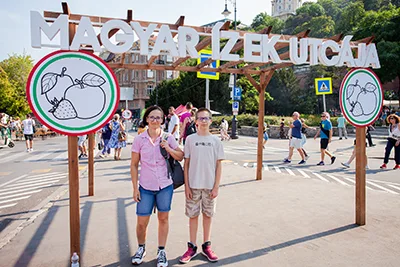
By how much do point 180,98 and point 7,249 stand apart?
45.9 meters

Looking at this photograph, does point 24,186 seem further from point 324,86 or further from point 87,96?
point 324,86

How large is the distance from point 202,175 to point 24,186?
21.2 feet

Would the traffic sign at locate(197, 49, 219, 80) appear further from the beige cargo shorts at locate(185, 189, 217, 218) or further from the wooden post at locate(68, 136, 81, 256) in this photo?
the wooden post at locate(68, 136, 81, 256)

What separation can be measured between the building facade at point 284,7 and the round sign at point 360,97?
137559 millimetres

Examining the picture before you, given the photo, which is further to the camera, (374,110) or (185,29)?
(374,110)

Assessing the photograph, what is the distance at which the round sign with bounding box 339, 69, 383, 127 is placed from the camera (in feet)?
15.6

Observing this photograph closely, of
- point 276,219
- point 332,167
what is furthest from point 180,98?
point 276,219

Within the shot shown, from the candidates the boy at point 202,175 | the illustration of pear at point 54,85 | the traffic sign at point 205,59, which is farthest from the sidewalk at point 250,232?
the traffic sign at point 205,59

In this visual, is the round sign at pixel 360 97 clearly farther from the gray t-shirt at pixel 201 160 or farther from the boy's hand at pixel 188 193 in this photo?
the boy's hand at pixel 188 193

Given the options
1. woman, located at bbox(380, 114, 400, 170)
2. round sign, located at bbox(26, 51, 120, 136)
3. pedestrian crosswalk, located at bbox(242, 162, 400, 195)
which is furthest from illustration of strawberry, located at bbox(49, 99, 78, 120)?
woman, located at bbox(380, 114, 400, 170)

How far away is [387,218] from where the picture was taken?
5.07 m

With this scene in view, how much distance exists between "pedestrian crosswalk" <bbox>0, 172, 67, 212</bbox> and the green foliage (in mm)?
29320

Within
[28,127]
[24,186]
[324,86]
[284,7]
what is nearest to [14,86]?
[28,127]

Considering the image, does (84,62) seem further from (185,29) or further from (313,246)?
(313,246)
